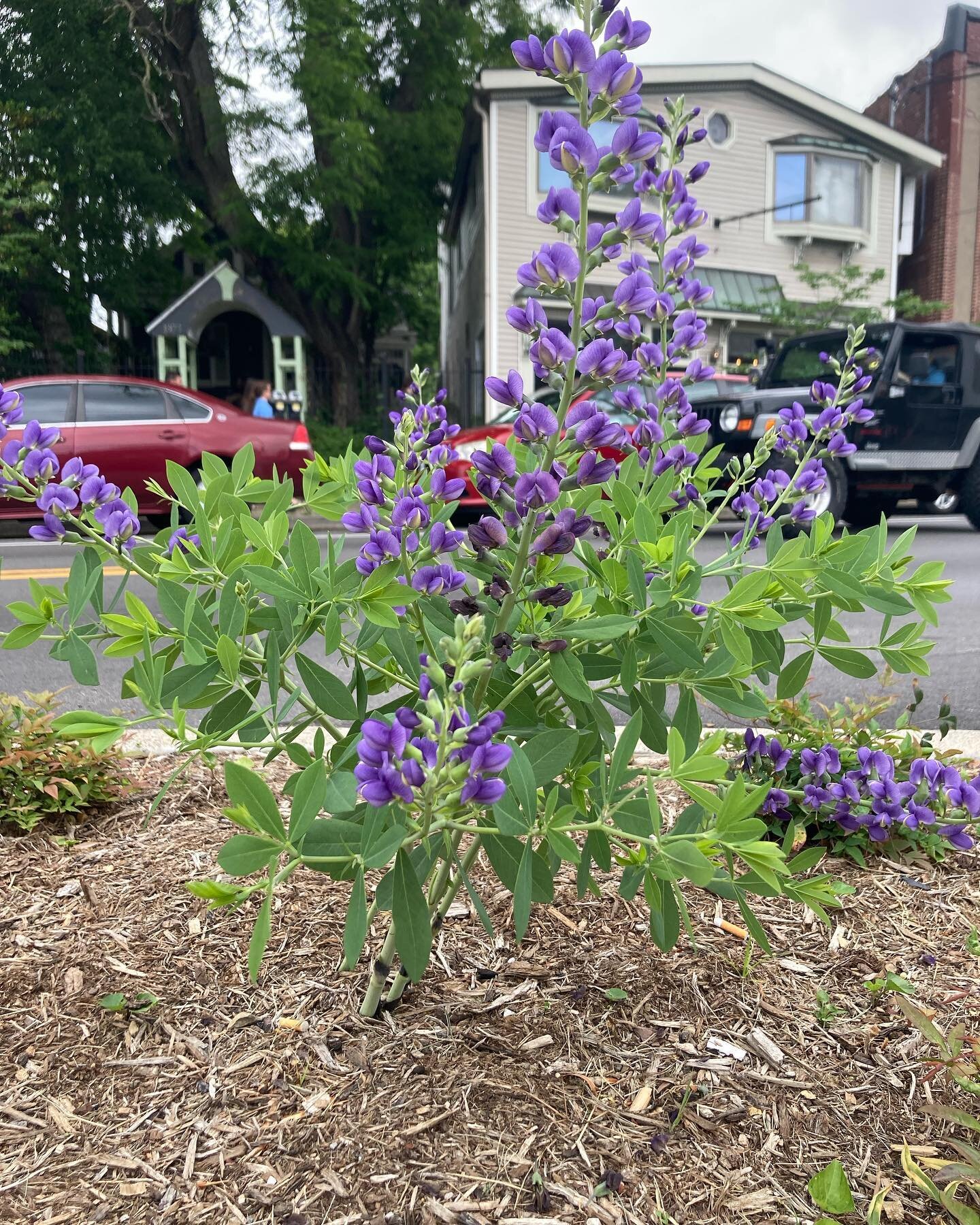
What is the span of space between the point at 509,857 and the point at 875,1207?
685mm

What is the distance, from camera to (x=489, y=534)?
133cm

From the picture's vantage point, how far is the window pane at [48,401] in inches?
422

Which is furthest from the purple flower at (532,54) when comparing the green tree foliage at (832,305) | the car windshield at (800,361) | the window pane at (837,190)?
the window pane at (837,190)

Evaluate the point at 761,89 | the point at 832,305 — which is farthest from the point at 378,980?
the point at 761,89

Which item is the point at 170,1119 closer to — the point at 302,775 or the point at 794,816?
the point at 302,775

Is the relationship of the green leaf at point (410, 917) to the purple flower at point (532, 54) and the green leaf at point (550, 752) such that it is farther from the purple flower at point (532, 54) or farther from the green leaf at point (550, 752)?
the purple flower at point (532, 54)

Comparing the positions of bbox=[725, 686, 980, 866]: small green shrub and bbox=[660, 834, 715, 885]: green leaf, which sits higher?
bbox=[660, 834, 715, 885]: green leaf

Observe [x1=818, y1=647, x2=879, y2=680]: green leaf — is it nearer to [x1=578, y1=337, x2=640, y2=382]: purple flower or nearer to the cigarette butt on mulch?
[x1=578, y1=337, x2=640, y2=382]: purple flower

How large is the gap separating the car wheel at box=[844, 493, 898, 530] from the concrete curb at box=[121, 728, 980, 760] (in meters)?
9.70

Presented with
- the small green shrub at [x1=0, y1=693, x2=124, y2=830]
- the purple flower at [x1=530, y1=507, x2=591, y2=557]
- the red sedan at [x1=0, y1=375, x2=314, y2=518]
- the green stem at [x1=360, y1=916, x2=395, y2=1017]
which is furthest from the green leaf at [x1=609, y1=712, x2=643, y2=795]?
the red sedan at [x1=0, y1=375, x2=314, y2=518]

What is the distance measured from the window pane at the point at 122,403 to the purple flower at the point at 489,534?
10.8 m

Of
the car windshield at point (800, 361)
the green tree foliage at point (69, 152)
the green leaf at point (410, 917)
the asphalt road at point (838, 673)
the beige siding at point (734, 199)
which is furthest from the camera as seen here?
the beige siding at point (734, 199)

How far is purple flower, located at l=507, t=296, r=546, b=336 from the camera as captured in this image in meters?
1.30

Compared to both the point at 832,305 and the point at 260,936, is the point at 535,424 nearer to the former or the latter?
the point at 260,936
